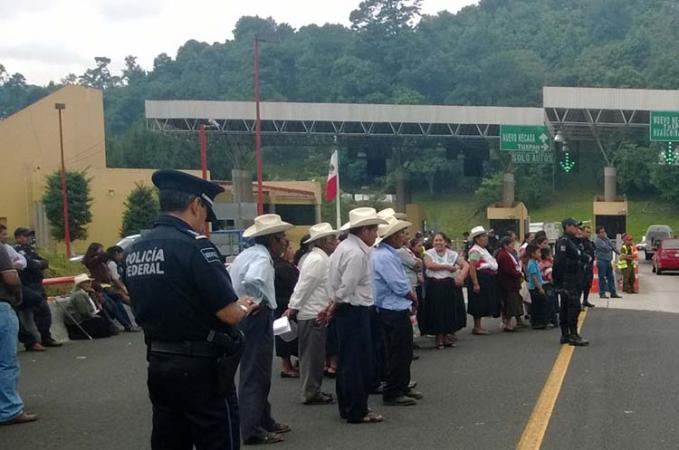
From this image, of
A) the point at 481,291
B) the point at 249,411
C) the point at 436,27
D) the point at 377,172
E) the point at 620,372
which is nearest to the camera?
the point at 249,411

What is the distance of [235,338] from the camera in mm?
4539

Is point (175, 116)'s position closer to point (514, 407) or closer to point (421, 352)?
point (421, 352)

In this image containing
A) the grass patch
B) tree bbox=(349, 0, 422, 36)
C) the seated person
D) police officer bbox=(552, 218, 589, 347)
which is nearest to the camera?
police officer bbox=(552, 218, 589, 347)

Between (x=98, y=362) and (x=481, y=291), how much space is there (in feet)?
→ 19.7

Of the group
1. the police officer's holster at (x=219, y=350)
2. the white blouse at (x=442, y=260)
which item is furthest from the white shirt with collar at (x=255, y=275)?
the white blouse at (x=442, y=260)

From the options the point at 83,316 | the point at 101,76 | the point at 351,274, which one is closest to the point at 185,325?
the point at 351,274

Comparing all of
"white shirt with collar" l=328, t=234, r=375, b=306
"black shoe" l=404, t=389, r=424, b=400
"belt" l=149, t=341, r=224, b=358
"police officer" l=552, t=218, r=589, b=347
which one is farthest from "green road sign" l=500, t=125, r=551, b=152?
"belt" l=149, t=341, r=224, b=358

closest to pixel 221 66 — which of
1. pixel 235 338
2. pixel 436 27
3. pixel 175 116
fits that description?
pixel 436 27

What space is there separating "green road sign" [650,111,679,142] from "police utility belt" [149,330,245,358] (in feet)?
105

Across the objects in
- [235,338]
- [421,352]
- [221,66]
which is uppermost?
[221,66]

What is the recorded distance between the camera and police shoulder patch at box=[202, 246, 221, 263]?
4336 millimetres

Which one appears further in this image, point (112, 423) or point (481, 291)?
point (481, 291)

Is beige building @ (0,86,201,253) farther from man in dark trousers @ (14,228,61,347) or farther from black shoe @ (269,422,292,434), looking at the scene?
black shoe @ (269,422,292,434)

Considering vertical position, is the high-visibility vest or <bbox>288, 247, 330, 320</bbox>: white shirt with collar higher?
<bbox>288, 247, 330, 320</bbox>: white shirt with collar
